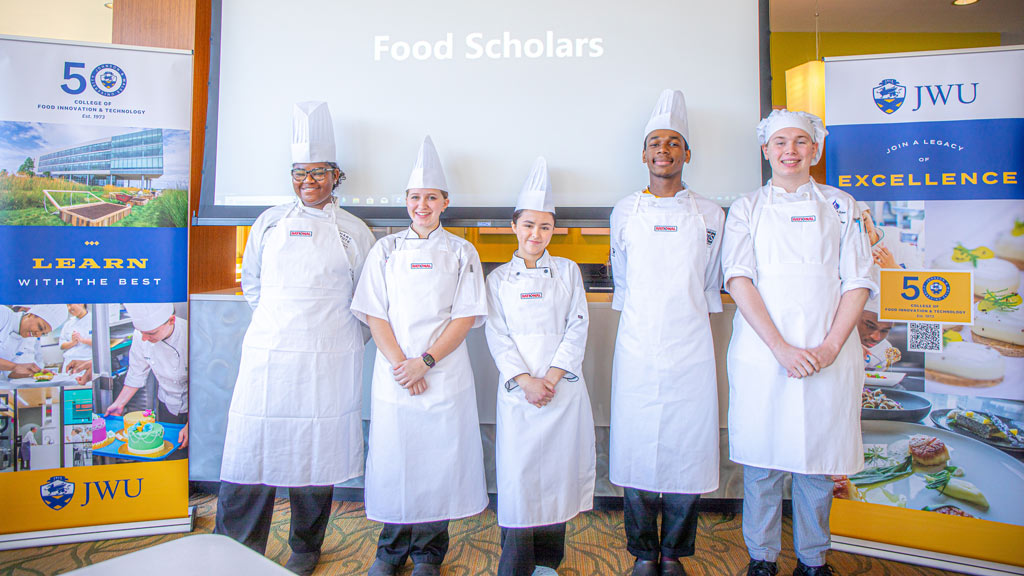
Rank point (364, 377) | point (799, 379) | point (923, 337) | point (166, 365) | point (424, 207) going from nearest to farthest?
point (799, 379) < point (424, 207) < point (923, 337) < point (166, 365) < point (364, 377)

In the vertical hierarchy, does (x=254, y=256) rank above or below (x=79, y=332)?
above

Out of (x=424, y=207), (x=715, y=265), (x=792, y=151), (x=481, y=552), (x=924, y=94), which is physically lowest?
(x=481, y=552)

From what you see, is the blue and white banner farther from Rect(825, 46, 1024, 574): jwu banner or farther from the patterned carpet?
the patterned carpet

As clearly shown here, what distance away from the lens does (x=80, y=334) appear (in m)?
2.34

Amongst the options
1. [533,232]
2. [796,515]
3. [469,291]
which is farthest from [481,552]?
[533,232]

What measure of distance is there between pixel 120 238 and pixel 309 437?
132 cm

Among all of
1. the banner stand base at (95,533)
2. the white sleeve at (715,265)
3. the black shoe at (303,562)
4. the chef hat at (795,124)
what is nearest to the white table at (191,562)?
the black shoe at (303,562)

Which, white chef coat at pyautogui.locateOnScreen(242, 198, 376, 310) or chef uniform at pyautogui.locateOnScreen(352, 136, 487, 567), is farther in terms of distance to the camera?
white chef coat at pyautogui.locateOnScreen(242, 198, 376, 310)

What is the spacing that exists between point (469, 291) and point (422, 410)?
0.49 m

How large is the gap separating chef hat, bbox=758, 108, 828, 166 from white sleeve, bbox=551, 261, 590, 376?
976 millimetres

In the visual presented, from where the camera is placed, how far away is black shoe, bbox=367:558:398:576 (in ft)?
6.49

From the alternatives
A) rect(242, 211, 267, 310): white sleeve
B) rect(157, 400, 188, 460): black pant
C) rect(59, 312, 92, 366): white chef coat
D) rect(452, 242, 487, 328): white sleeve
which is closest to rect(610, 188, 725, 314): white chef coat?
rect(452, 242, 487, 328): white sleeve

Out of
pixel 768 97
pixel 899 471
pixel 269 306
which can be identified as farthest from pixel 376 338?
pixel 899 471

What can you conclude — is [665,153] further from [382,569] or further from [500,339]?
[382,569]
